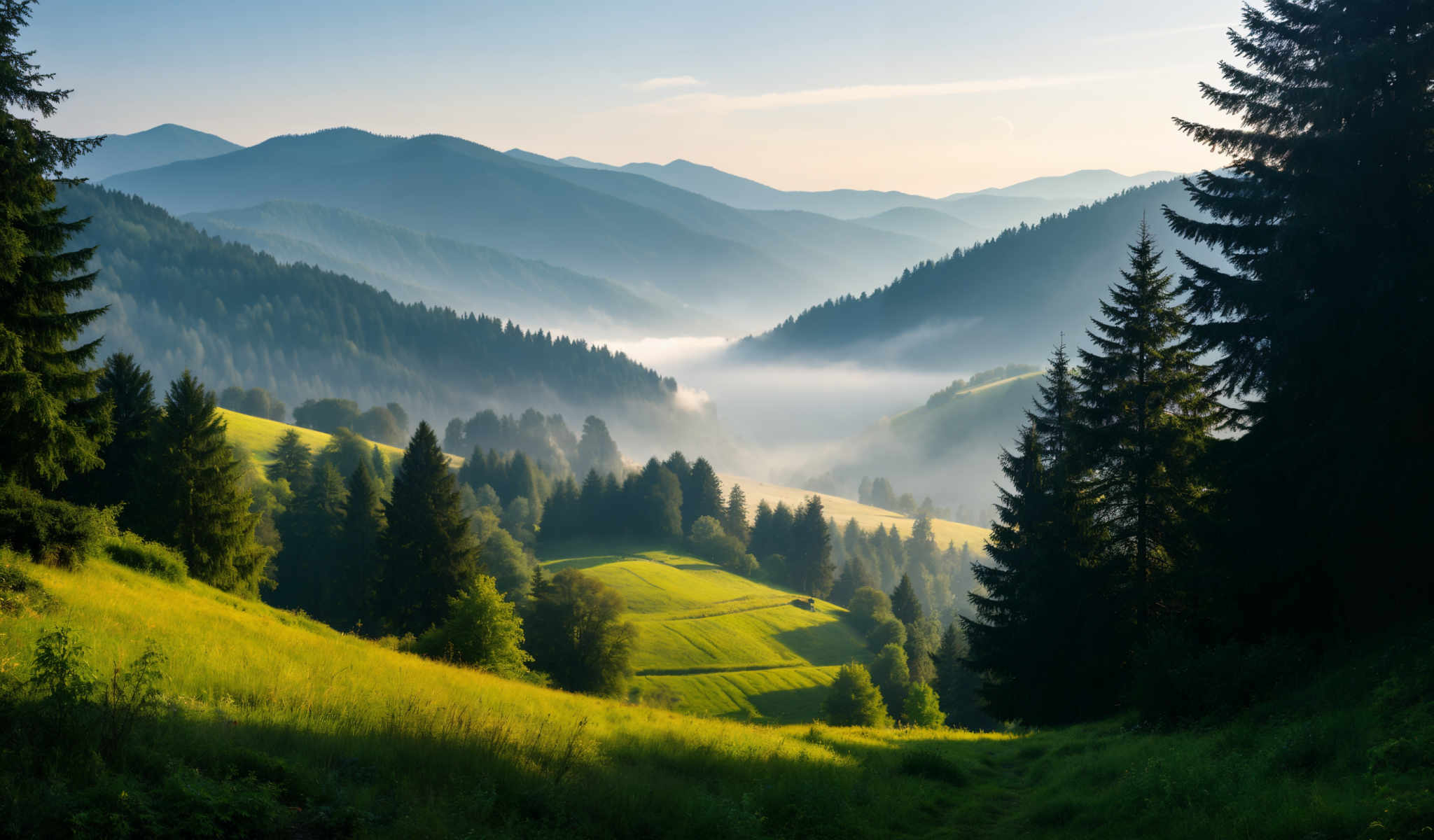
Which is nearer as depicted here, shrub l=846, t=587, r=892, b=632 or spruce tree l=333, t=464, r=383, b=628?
spruce tree l=333, t=464, r=383, b=628

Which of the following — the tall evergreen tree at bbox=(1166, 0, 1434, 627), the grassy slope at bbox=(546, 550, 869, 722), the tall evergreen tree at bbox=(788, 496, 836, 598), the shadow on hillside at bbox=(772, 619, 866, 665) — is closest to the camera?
the tall evergreen tree at bbox=(1166, 0, 1434, 627)

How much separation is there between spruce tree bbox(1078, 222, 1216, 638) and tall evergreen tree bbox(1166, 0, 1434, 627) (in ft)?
17.0

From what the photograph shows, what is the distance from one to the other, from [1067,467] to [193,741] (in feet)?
79.2

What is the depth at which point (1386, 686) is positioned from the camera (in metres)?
10.8

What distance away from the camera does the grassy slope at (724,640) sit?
7169cm

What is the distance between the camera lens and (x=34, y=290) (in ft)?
54.9

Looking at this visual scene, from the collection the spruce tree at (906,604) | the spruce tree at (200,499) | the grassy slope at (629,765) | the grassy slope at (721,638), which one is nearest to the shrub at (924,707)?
the grassy slope at (721,638)

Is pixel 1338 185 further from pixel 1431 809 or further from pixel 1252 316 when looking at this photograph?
pixel 1431 809

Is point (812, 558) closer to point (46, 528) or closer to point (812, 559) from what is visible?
point (812, 559)

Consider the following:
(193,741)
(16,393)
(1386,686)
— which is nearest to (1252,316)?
(1386,686)

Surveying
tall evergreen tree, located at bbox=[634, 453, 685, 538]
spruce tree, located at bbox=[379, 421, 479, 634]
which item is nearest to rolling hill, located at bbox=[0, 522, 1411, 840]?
spruce tree, located at bbox=[379, 421, 479, 634]

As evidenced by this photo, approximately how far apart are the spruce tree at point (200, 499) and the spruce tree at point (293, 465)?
50.5 meters

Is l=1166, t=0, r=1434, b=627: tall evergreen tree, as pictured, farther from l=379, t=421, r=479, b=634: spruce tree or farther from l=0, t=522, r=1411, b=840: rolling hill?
l=379, t=421, r=479, b=634: spruce tree

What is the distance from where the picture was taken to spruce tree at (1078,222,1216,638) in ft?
74.1
